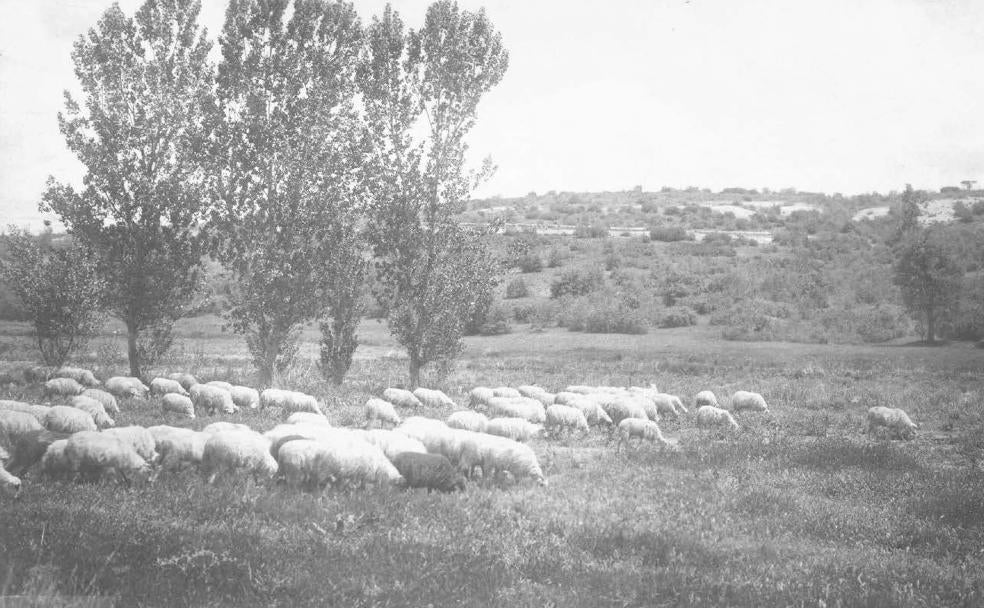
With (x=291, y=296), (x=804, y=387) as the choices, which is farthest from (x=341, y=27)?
(x=804, y=387)

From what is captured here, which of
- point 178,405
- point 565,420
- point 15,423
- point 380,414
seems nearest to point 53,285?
point 178,405

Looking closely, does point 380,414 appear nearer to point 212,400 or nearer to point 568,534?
point 212,400

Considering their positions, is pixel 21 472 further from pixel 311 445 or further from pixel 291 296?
pixel 291 296

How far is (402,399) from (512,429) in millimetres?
5448

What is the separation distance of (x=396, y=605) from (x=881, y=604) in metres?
4.42

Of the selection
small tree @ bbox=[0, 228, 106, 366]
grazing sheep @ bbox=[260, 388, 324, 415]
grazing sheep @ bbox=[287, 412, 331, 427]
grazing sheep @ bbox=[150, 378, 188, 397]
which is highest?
small tree @ bbox=[0, 228, 106, 366]

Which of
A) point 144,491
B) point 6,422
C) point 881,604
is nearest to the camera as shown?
point 881,604

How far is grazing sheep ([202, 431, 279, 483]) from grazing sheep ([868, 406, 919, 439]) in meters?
14.9

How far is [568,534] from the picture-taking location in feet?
25.9

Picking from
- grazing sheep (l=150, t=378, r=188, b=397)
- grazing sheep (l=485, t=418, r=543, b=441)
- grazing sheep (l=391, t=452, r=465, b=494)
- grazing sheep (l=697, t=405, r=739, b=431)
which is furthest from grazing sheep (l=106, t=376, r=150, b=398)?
grazing sheep (l=697, t=405, r=739, b=431)

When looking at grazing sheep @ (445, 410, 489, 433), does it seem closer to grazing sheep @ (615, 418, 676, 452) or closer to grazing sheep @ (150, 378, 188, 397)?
grazing sheep @ (615, 418, 676, 452)

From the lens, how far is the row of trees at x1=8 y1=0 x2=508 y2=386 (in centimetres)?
2117

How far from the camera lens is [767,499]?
32.9 ft

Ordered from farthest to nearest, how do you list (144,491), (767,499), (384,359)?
1. (384,359)
2. (767,499)
3. (144,491)
